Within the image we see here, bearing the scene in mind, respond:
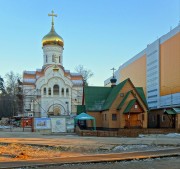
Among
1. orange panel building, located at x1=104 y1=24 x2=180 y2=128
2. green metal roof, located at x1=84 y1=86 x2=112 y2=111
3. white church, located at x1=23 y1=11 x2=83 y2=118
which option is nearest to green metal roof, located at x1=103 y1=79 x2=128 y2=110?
green metal roof, located at x1=84 y1=86 x2=112 y2=111

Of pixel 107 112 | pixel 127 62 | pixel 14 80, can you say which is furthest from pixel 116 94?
pixel 127 62

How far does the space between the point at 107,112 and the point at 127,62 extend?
230 feet

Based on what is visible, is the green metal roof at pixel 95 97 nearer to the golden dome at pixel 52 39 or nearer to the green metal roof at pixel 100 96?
the green metal roof at pixel 100 96

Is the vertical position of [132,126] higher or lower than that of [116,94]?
lower

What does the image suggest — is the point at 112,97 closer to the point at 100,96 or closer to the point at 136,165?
the point at 100,96

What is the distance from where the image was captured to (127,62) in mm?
108500

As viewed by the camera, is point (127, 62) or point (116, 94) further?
point (127, 62)

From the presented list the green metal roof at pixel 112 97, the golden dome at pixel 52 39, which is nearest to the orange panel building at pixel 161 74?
the green metal roof at pixel 112 97

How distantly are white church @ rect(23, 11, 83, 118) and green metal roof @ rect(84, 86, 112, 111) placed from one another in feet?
66.3

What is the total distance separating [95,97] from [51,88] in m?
23.5

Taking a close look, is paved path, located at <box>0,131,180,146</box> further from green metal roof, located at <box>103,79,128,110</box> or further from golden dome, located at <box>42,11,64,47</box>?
golden dome, located at <box>42,11,64,47</box>

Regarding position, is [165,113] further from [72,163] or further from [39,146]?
[72,163]

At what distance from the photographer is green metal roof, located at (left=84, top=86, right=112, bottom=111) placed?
42.4 m

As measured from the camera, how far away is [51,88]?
214ft
